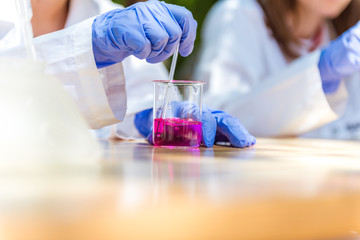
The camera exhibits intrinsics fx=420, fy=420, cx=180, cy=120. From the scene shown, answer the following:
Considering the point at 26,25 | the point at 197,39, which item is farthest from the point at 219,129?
the point at 197,39

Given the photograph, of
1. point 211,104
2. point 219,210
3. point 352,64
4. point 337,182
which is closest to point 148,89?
point 211,104

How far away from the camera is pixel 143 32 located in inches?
36.8

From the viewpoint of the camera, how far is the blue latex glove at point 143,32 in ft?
3.05

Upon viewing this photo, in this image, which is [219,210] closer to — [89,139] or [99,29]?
[89,139]

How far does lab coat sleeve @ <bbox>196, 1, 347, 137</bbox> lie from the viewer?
1752 millimetres

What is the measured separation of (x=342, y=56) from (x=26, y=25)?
4.16 feet

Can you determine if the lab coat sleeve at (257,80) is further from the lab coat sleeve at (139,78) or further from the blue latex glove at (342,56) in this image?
the lab coat sleeve at (139,78)

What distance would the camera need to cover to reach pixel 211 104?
199 centimetres

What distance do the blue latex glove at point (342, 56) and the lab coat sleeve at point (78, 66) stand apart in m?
1.01

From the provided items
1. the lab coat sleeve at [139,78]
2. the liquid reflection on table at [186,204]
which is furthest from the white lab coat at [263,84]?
the liquid reflection on table at [186,204]

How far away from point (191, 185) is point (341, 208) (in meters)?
0.17

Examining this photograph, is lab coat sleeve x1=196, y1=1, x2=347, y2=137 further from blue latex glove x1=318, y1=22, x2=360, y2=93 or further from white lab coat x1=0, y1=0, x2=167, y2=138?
white lab coat x1=0, y1=0, x2=167, y2=138

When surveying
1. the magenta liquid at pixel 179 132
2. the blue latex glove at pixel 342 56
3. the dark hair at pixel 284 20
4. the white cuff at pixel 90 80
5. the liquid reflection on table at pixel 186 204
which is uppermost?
the dark hair at pixel 284 20

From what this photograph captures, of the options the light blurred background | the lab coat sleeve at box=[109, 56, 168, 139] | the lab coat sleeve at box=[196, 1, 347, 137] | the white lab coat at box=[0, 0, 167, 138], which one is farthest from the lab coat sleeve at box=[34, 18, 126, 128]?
the light blurred background
